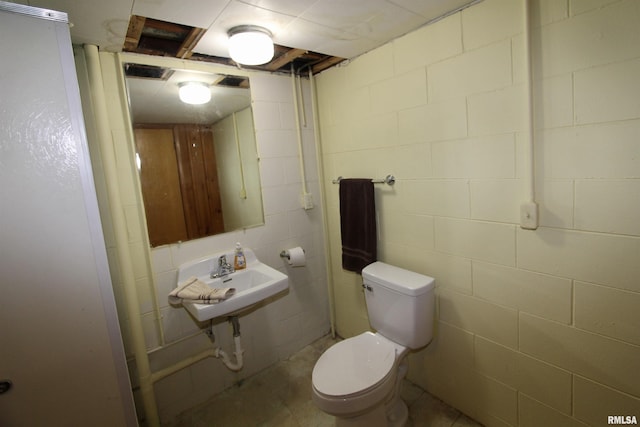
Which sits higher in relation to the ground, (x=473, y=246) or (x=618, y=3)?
(x=618, y=3)

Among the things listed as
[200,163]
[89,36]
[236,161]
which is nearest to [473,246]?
[236,161]

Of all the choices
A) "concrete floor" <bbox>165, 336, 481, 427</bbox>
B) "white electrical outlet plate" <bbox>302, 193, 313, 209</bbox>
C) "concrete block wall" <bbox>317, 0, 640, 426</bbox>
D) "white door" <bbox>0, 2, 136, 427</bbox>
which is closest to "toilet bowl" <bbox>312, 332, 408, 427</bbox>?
"concrete floor" <bbox>165, 336, 481, 427</bbox>

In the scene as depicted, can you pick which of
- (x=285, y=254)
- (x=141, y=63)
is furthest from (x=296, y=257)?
(x=141, y=63)

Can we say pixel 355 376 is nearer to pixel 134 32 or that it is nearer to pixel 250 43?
pixel 250 43

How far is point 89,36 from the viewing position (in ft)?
4.37

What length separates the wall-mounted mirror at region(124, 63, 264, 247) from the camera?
1.66 m

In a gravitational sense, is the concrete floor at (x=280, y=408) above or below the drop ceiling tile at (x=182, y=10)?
below

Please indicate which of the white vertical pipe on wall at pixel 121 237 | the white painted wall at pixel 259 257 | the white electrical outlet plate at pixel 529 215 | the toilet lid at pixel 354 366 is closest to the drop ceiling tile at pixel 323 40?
the white painted wall at pixel 259 257

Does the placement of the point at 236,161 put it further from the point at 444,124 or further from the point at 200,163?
the point at 444,124

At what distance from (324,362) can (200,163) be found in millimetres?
1362

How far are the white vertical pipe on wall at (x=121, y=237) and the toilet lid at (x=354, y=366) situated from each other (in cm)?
93

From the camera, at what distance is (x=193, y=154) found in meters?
1.83

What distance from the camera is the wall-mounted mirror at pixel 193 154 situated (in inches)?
65.2

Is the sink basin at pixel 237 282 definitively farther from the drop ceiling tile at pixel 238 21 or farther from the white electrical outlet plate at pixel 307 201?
the drop ceiling tile at pixel 238 21
